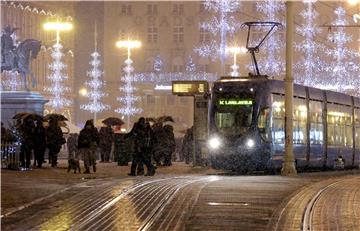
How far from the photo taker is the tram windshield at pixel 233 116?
104 ft

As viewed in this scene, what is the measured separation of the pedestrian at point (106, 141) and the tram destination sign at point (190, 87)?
15.8 ft

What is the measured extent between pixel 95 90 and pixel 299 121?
47.6 meters

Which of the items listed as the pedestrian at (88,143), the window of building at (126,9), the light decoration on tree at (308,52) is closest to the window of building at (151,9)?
the window of building at (126,9)

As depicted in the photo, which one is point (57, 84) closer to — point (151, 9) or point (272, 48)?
point (272, 48)

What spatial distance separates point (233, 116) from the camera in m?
32.1

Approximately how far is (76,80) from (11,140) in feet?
218

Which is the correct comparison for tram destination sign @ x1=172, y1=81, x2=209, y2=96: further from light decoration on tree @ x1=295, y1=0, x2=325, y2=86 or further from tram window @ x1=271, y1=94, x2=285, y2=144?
light decoration on tree @ x1=295, y1=0, x2=325, y2=86

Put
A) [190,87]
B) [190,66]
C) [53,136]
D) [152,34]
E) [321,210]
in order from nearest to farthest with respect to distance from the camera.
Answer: [321,210] → [53,136] → [190,87] → [190,66] → [152,34]

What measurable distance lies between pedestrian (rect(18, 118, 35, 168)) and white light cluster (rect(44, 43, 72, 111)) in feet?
129

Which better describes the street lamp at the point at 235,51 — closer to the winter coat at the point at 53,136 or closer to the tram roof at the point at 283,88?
the tram roof at the point at 283,88

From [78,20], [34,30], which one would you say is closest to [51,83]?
[34,30]

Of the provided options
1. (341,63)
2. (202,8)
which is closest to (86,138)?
(341,63)

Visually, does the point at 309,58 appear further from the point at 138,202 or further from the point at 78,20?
the point at 138,202

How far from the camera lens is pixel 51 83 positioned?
8838 cm
